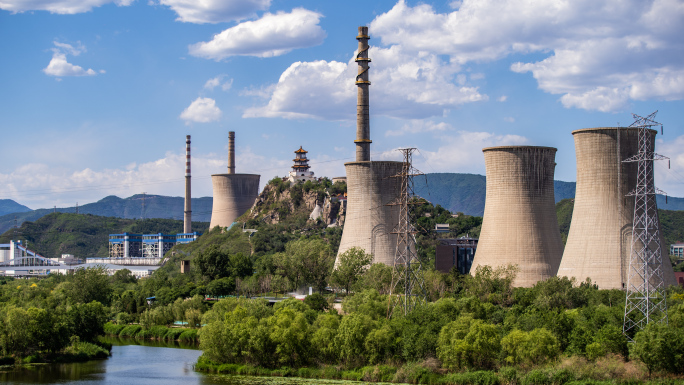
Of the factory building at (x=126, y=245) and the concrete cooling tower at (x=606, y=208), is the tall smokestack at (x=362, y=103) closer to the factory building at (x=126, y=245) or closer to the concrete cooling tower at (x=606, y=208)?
the concrete cooling tower at (x=606, y=208)

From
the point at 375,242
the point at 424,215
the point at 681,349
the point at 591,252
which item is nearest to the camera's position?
the point at 681,349

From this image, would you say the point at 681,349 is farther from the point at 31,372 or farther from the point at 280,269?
the point at 280,269

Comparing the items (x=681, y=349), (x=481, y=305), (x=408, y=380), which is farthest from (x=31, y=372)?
(x=681, y=349)

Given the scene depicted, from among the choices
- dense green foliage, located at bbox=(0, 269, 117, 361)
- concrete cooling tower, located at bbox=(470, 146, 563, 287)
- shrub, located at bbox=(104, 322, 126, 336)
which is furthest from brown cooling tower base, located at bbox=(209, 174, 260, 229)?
concrete cooling tower, located at bbox=(470, 146, 563, 287)

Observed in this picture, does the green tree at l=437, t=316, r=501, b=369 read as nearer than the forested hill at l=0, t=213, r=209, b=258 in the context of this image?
Yes

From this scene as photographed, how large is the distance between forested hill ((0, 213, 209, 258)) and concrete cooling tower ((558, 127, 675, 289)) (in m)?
84.7

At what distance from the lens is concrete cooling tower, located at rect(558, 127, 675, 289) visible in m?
32.8

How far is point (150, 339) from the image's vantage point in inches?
1454

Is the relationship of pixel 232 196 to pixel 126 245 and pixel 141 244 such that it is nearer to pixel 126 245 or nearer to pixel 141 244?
pixel 126 245

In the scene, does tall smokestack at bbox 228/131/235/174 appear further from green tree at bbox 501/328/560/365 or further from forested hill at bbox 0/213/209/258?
green tree at bbox 501/328/560/365

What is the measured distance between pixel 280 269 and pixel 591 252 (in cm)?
1978

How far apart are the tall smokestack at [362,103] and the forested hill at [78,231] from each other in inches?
2739

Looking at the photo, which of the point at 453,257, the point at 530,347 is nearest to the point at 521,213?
the point at 453,257

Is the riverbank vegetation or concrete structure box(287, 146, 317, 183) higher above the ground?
concrete structure box(287, 146, 317, 183)
